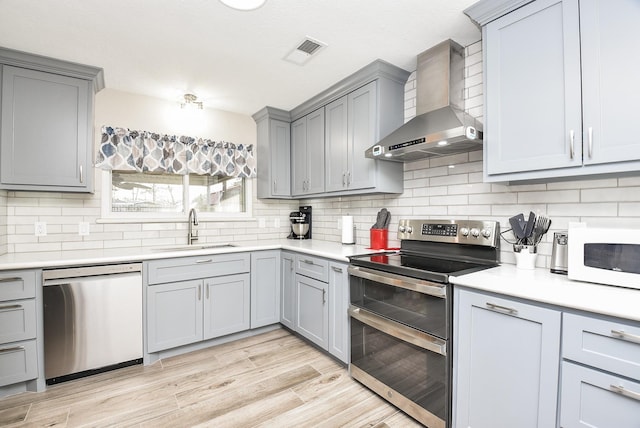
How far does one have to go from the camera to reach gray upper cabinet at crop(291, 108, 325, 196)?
3230 mm

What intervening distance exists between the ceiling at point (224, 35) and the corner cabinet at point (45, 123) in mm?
144

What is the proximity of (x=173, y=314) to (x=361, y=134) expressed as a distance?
2269 mm

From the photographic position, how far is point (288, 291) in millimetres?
3162

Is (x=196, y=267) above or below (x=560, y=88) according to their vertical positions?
below

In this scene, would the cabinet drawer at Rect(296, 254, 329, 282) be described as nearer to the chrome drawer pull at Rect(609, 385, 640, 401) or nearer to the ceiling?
the ceiling

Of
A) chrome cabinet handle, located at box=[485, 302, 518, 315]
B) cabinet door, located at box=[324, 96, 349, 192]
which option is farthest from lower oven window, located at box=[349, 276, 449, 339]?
cabinet door, located at box=[324, 96, 349, 192]

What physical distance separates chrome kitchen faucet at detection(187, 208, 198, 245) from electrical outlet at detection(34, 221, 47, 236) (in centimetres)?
116

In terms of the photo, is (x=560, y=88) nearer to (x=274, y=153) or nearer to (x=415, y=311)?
(x=415, y=311)

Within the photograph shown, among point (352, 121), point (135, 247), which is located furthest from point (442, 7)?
point (135, 247)

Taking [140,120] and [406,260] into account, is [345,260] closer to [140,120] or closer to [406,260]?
[406,260]

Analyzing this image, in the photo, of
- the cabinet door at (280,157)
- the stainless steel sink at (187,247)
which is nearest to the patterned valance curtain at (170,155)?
the cabinet door at (280,157)

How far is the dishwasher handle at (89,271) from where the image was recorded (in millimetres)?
2209

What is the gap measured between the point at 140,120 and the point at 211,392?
8.65 ft

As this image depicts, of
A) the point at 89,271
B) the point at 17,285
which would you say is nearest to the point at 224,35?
the point at 89,271
